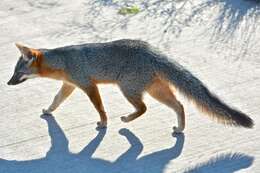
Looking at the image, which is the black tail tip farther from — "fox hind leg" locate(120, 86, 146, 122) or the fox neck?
the fox neck

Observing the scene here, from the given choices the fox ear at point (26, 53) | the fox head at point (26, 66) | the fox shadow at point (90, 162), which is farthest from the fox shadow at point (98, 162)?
the fox ear at point (26, 53)

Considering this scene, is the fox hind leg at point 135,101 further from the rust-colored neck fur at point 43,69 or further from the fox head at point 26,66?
the fox head at point 26,66

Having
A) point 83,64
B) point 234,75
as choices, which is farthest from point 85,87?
point 234,75

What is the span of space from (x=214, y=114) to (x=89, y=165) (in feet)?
3.62

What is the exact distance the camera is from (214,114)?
5.11m

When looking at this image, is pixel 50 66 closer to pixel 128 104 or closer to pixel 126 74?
pixel 126 74

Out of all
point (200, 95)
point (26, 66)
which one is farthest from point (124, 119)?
point (26, 66)

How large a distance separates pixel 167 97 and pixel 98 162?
0.90 m

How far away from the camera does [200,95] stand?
516cm

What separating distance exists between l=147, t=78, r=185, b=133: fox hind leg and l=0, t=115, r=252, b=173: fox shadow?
0.16 metres

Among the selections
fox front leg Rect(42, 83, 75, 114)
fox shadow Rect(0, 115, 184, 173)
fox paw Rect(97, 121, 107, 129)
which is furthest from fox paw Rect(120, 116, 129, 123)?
fox front leg Rect(42, 83, 75, 114)

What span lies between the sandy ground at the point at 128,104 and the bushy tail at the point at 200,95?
254 millimetres

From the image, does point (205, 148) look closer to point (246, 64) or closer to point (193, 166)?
point (193, 166)

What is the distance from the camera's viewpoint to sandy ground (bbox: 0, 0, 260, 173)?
5.02 m
